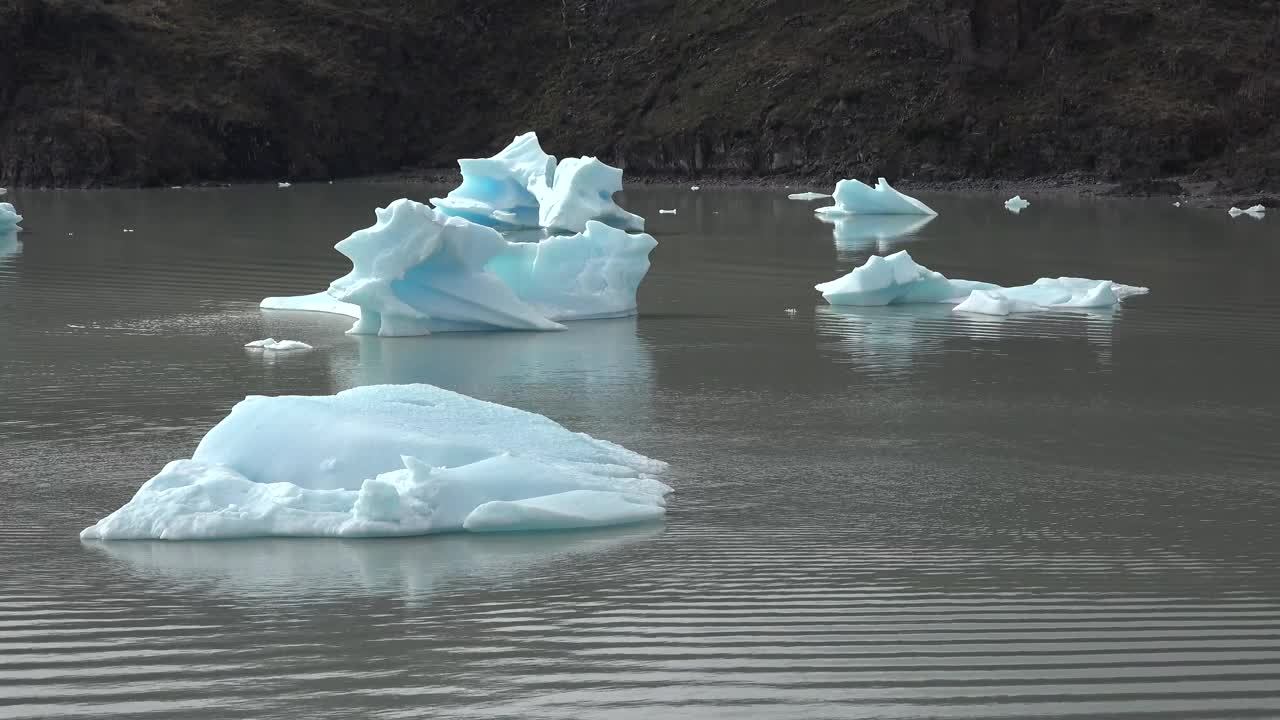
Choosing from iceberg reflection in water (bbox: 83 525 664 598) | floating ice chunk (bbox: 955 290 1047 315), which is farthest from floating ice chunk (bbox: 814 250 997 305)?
iceberg reflection in water (bbox: 83 525 664 598)

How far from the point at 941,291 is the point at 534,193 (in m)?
21.5

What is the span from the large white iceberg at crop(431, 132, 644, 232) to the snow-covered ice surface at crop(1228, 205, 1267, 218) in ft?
54.6

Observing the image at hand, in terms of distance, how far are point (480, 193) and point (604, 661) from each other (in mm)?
35749

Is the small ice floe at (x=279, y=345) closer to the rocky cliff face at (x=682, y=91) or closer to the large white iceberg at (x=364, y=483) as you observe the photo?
the large white iceberg at (x=364, y=483)

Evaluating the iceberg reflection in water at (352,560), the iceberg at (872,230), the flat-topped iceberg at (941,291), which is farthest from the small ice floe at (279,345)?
the iceberg at (872,230)

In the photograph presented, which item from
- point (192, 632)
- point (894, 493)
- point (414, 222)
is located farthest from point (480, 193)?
point (192, 632)

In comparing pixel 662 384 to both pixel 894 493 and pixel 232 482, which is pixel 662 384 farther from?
pixel 232 482

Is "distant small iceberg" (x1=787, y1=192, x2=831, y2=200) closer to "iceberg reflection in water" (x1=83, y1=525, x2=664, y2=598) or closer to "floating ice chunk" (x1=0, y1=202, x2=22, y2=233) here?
"floating ice chunk" (x1=0, y1=202, x2=22, y2=233)

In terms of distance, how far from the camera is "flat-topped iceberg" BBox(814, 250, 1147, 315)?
819 inches

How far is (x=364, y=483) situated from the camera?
887cm

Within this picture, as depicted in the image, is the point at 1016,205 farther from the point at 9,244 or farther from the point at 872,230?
the point at 9,244

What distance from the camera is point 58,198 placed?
5338cm

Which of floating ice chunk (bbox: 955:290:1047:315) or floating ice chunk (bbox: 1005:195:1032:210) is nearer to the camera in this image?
floating ice chunk (bbox: 955:290:1047:315)

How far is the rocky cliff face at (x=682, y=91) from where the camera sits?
61500 millimetres
